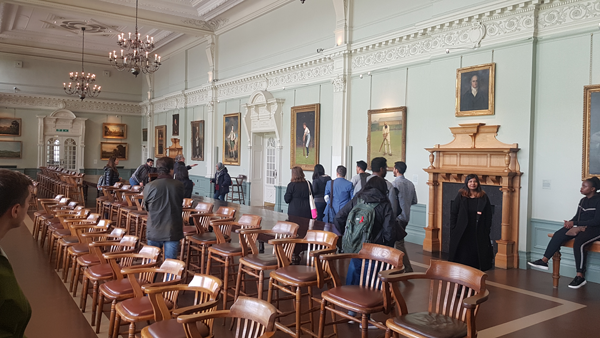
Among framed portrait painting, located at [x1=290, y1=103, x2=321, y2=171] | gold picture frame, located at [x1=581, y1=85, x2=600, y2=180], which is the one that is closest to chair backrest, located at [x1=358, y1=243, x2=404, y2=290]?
gold picture frame, located at [x1=581, y1=85, x2=600, y2=180]

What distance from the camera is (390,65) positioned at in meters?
9.50

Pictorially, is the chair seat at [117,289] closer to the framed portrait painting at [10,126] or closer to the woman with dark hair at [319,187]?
the woman with dark hair at [319,187]

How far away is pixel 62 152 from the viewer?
23.1 meters

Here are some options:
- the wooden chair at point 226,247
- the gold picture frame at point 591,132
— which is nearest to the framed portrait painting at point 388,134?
the gold picture frame at point 591,132

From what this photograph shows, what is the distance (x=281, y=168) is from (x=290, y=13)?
15.3 ft

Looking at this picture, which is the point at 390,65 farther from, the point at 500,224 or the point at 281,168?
the point at 281,168

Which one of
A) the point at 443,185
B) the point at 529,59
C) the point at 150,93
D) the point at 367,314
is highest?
the point at 150,93

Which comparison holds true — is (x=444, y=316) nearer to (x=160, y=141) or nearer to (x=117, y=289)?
(x=117, y=289)

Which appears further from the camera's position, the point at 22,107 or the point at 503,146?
the point at 22,107

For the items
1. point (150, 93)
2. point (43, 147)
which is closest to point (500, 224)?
point (150, 93)

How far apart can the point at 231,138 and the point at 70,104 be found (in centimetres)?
1270

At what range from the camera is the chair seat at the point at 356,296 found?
10.8 ft

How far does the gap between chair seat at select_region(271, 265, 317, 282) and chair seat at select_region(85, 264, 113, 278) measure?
172cm

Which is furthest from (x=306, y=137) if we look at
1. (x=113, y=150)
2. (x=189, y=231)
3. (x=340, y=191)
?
(x=113, y=150)
